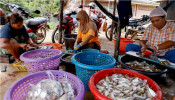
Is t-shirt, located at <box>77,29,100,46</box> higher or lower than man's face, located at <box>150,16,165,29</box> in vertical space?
lower

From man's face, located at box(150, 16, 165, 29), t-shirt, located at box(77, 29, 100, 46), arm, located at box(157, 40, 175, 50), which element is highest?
man's face, located at box(150, 16, 165, 29)

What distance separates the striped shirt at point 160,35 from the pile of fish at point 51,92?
2381mm

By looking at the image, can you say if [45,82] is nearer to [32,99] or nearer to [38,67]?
[32,99]

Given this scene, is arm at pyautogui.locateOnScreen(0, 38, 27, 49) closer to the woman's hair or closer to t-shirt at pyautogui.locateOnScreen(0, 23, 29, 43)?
t-shirt at pyautogui.locateOnScreen(0, 23, 29, 43)

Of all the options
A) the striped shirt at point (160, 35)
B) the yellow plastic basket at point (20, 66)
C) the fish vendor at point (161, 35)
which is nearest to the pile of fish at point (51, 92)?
the yellow plastic basket at point (20, 66)

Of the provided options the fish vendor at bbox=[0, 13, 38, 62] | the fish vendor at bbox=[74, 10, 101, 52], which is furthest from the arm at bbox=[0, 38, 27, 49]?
the fish vendor at bbox=[74, 10, 101, 52]

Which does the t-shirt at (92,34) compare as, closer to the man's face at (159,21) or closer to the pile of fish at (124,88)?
the man's face at (159,21)

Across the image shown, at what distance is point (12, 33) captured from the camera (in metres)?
2.53

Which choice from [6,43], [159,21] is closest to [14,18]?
[6,43]

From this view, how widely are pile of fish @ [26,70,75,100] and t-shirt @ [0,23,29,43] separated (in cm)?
188

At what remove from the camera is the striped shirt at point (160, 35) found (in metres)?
2.29

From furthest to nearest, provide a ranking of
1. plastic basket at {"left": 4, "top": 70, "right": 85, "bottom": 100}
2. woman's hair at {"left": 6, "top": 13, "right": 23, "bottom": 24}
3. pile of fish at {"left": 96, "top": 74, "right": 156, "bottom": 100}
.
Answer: woman's hair at {"left": 6, "top": 13, "right": 23, "bottom": 24} → pile of fish at {"left": 96, "top": 74, "right": 156, "bottom": 100} → plastic basket at {"left": 4, "top": 70, "right": 85, "bottom": 100}

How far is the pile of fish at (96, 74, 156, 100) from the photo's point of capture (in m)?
1.13

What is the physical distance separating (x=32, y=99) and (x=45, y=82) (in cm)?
20
